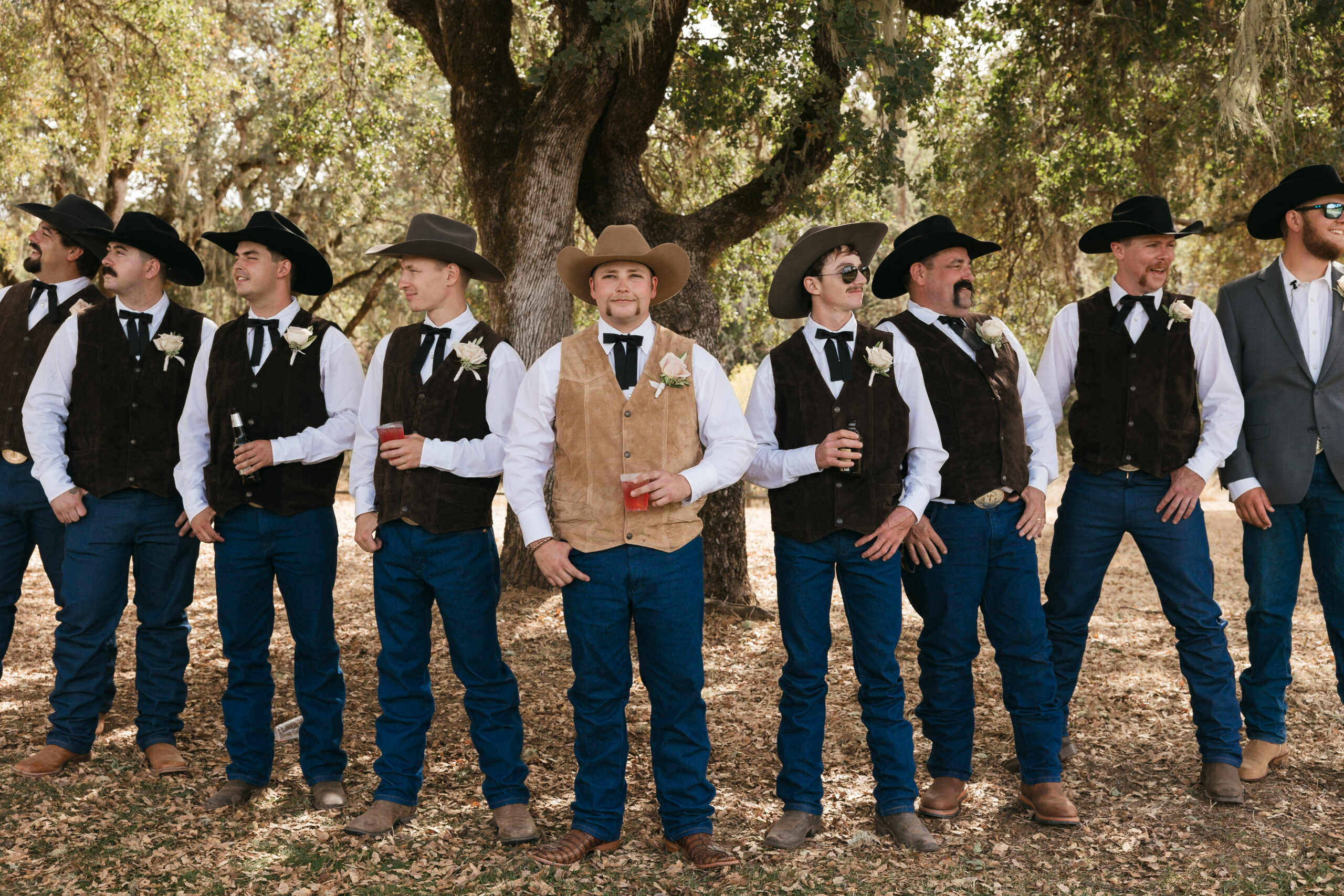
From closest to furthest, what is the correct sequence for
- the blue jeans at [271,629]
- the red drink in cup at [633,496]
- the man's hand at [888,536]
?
1. the red drink in cup at [633,496]
2. the man's hand at [888,536]
3. the blue jeans at [271,629]

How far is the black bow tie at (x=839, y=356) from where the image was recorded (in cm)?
382

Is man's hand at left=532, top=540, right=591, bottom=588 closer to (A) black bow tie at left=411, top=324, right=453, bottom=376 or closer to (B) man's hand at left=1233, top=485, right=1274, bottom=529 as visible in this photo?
(A) black bow tie at left=411, top=324, right=453, bottom=376

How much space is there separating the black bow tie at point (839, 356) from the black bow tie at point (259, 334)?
6.95 ft

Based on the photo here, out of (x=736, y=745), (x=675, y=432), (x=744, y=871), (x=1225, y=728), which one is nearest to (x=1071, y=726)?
(x=1225, y=728)

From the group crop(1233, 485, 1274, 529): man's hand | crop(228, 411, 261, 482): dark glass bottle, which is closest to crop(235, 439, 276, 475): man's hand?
crop(228, 411, 261, 482): dark glass bottle

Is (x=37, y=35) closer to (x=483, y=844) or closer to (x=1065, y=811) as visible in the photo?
(x=483, y=844)

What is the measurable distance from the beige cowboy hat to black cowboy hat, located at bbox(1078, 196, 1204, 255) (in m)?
1.73

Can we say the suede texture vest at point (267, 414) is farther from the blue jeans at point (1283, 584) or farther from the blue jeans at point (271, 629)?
the blue jeans at point (1283, 584)

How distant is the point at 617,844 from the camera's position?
378 cm

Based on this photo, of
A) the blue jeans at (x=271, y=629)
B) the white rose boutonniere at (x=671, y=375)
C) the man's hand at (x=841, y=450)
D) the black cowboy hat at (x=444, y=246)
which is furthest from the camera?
the blue jeans at (x=271, y=629)

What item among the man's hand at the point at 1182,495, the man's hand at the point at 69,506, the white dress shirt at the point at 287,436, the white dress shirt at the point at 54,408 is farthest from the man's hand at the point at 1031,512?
the man's hand at the point at 69,506

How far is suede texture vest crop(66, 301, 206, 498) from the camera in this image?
4.32 m

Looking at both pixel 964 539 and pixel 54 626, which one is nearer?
pixel 964 539

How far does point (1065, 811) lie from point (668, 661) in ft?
5.42
